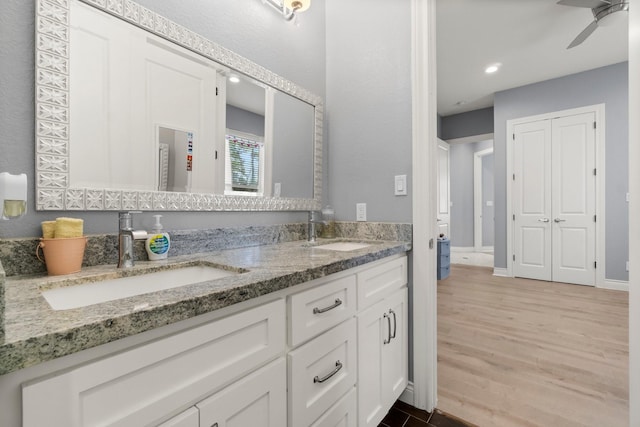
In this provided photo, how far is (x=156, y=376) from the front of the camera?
55cm

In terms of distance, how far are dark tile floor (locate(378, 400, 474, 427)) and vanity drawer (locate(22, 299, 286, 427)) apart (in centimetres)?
105

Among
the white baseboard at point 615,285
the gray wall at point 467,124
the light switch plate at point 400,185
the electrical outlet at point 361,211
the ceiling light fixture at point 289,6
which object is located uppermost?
the gray wall at point 467,124

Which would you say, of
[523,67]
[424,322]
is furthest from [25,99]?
[523,67]

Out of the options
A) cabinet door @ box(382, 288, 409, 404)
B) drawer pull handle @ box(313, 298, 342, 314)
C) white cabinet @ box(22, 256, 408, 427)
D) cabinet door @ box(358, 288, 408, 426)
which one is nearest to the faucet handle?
white cabinet @ box(22, 256, 408, 427)

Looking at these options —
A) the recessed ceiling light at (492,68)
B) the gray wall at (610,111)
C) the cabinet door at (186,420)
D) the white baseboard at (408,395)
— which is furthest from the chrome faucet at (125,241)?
the gray wall at (610,111)

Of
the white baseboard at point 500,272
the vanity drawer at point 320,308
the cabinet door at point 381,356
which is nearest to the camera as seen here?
the vanity drawer at point 320,308

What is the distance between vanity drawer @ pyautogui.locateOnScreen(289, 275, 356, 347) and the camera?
86 cm

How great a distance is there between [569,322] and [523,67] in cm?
302

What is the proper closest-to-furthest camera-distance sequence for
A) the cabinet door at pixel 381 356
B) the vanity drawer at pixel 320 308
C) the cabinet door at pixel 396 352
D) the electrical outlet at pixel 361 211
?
the vanity drawer at pixel 320 308 < the cabinet door at pixel 381 356 < the cabinet door at pixel 396 352 < the electrical outlet at pixel 361 211

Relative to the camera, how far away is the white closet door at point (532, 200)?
4.01 m

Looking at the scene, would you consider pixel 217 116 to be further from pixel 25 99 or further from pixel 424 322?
pixel 424 322

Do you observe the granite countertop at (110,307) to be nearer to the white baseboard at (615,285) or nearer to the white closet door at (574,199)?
the white closet door at (574,199)

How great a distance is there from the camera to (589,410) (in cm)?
150

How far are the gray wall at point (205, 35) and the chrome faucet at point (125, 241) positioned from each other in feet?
0.29
